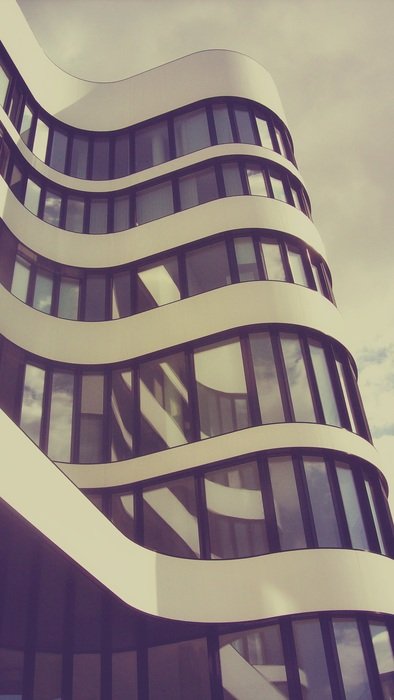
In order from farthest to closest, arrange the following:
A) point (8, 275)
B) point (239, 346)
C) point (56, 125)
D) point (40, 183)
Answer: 1. point (56, 125)
2. point (40, 183)
3. point (8, 275)
4. point (239, 346)

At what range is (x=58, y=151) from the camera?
21.3 metres

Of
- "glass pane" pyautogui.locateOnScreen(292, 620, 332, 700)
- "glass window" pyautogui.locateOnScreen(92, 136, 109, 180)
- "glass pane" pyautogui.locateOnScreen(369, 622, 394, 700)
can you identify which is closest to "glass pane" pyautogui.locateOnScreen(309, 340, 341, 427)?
"glass pane" pyautogui.locateOnScreen(369, 622, 394, 700)

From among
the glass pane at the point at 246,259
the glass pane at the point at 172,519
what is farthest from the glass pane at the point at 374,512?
the glass pane at the point at 246,259

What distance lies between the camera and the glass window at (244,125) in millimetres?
20469

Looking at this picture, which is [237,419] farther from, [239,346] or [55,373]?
[55,373]

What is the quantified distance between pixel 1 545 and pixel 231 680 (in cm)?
564

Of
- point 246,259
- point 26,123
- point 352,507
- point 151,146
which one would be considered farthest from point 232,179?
point 352,507

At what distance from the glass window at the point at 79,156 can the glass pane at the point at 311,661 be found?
53.4ft

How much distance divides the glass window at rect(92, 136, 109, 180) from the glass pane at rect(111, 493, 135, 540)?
467 inches

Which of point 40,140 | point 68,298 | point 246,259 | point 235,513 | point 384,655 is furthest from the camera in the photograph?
point 40,140

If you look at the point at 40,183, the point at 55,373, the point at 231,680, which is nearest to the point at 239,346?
the point at 55,373

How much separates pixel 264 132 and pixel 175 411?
11.2 metres

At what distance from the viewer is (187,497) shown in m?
14.4

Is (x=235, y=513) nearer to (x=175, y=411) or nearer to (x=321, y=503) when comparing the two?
(x=321, y=503)
